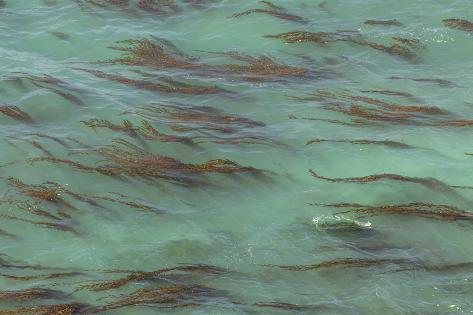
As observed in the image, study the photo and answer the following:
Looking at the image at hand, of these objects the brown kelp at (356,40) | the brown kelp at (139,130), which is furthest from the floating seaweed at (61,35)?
the brown kelp at (356,40)

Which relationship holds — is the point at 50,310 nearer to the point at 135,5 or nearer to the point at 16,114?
the point at 16,114

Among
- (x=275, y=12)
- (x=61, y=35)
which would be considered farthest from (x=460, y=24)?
(x=61, y=35)

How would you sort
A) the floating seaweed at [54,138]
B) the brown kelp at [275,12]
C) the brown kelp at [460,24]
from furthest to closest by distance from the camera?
1. the brown kelp at [275,12]
2. the brown kelp at [460,24]
3. the floating seaweed at [54,138]

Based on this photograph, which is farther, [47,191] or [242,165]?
[242,165]

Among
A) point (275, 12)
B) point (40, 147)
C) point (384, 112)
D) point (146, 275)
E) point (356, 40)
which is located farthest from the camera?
point (275, 12)

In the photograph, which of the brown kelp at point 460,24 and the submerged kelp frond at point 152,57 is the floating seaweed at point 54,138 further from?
the brown kelp at point 460,24

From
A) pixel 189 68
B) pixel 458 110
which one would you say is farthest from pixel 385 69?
pixel 189 68
